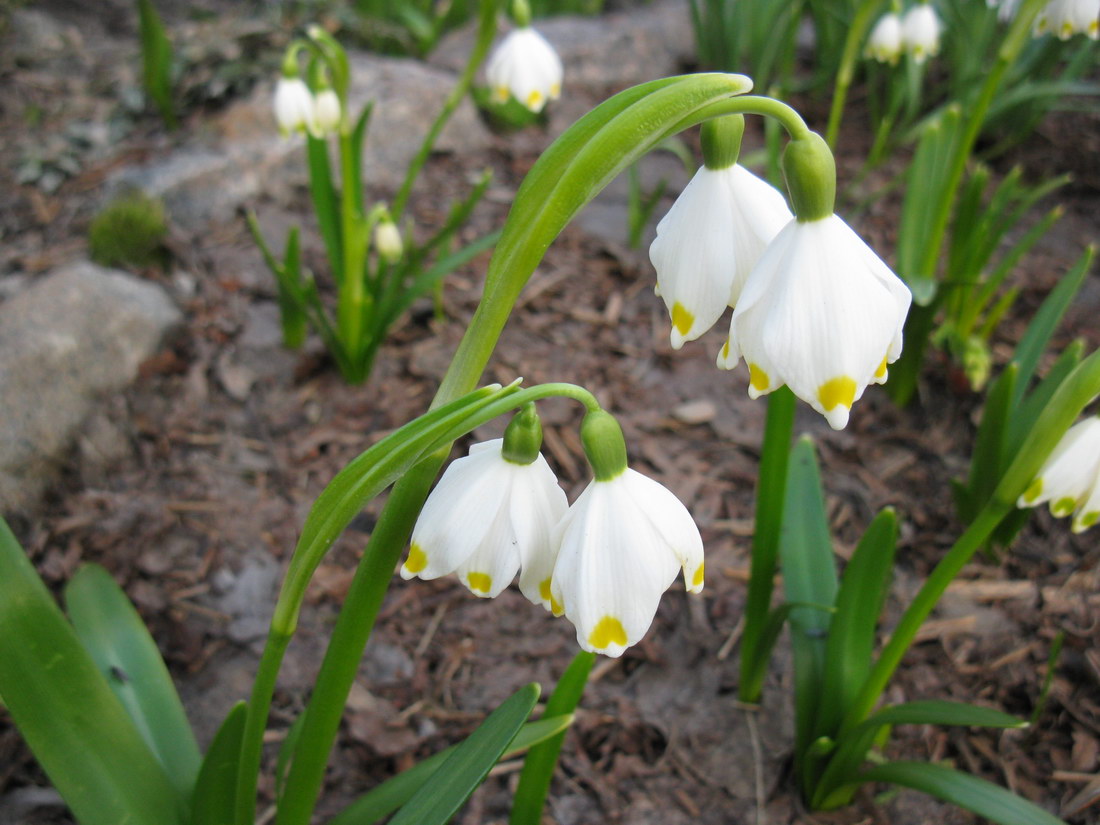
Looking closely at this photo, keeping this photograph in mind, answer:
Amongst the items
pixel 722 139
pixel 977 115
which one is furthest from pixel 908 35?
pixel 722 139

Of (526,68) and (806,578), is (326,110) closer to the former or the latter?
(526,68)

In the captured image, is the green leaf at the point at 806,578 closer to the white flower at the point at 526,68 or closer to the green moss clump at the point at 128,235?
the white flower at the point at 526,68

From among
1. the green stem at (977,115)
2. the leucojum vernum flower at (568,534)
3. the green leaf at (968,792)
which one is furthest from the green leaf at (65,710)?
the green stem at (977,115)

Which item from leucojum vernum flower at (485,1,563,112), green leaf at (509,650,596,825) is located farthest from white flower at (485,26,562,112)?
green leaf at (509,650,596,825)

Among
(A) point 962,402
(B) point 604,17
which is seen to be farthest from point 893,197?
(B) point 604,17

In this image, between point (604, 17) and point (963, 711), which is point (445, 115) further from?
point (604, 17)

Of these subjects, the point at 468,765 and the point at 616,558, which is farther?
the point at 468,765
